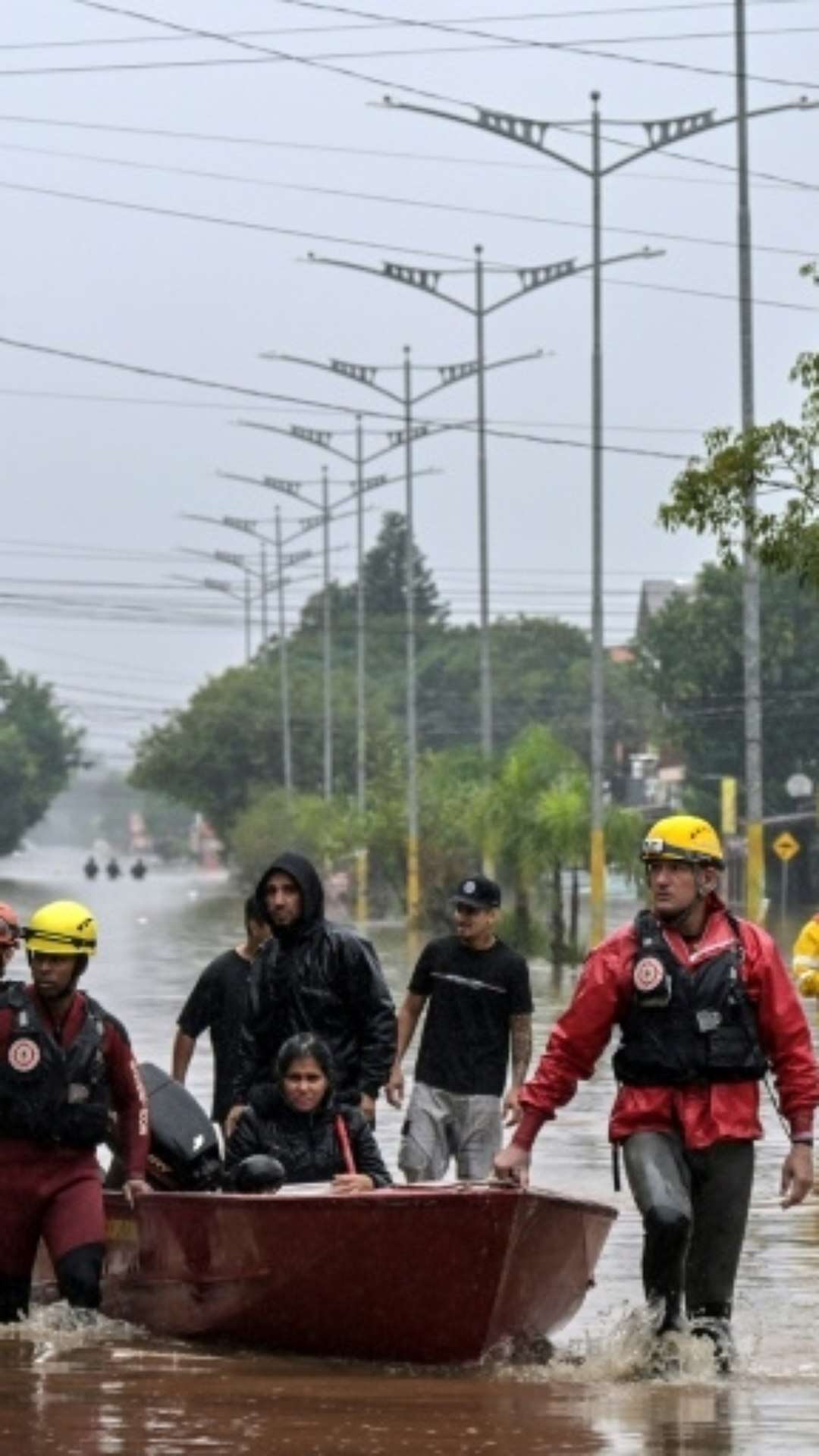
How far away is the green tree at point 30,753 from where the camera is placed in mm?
190250

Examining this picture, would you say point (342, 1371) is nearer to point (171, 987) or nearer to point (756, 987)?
point (756, 987)

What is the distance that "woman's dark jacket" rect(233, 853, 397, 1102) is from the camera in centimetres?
1496

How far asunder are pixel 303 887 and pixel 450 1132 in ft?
7.93

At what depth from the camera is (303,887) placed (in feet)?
48.5

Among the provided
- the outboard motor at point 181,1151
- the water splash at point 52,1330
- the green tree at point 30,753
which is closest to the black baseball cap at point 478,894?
the outboard motor at point 181,1151

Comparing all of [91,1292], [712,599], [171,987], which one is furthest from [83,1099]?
[712,599]

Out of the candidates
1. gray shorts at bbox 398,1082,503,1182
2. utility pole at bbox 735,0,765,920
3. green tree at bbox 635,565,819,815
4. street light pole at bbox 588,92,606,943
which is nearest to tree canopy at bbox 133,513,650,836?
green tree at bbox 635,565,819,815

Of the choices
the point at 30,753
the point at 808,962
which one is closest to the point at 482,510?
the point at 808,962

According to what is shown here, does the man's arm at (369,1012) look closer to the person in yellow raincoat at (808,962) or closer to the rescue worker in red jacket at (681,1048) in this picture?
the rescue worker in red jacket at (681,1048)

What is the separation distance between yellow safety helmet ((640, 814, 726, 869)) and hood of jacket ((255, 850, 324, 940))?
227 centimetres

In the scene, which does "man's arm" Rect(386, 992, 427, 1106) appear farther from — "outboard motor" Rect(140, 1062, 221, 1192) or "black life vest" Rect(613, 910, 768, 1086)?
"black life vest" Rect(613, 910, 768, 1086)

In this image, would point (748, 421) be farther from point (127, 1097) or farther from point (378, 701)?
point (378, 701)

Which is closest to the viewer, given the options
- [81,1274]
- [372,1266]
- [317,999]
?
[372,1266]

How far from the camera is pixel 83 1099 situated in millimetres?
13477
